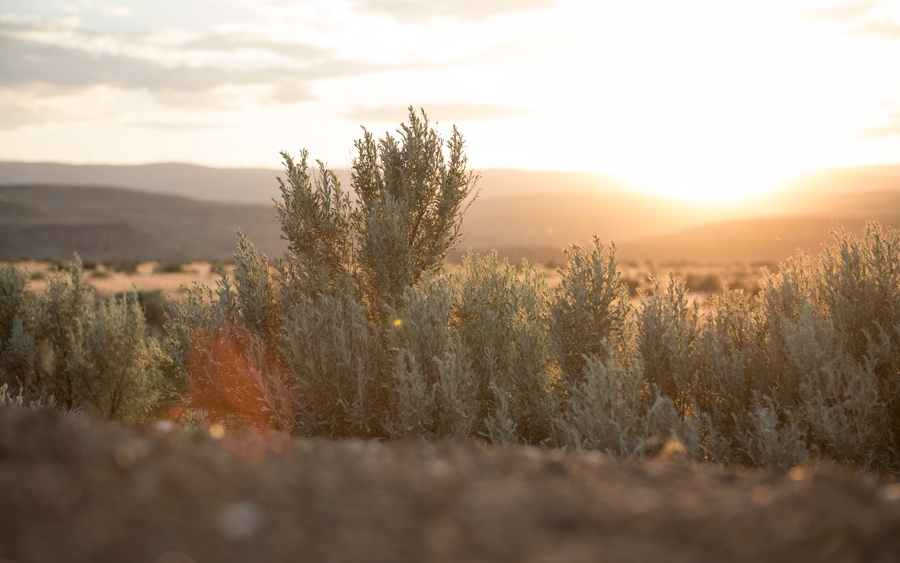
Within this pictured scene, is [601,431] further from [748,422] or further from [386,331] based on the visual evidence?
[386,331]

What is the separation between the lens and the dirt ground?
2793mm

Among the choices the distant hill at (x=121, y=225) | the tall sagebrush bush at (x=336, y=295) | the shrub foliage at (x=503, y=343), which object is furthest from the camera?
the distant hill at (x=121, y=225)

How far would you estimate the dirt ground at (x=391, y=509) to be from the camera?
2.79 metres

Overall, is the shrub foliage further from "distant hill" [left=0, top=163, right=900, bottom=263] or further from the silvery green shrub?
"distant hill" [left=0, top=163, right=900, bottom=263]

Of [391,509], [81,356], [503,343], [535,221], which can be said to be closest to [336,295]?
[503,343]

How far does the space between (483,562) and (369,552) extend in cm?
44

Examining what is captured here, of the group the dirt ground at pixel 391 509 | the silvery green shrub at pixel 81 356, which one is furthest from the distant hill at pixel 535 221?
the dirt ground at pixel 391 509

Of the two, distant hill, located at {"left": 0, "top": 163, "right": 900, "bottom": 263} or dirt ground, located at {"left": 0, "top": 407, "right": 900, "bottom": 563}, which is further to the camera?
distant hill, located at {"left": 0, "top": 163, "right": 900, "bottom": 263}

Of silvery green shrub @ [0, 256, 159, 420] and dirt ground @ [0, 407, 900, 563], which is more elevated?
dirt ground @ [0, 407, 900, 563]

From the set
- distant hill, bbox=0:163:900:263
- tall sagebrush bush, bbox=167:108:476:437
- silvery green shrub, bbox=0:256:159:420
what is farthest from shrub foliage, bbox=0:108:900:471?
distant hill, bbox=0:163:900:263

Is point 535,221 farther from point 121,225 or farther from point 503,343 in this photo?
point 503,343

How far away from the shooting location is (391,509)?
318 centimetres

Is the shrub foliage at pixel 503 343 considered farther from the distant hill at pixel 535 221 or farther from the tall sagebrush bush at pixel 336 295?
the distant hill at pixel 535 221

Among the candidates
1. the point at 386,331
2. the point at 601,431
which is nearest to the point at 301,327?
the point at 386,331
